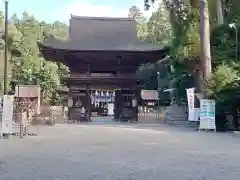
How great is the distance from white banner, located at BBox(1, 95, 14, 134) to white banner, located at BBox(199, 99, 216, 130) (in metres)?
10.4

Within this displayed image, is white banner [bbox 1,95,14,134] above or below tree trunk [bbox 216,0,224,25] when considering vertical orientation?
below

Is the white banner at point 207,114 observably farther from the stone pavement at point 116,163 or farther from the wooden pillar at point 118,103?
the wooden pillar at point 118,103

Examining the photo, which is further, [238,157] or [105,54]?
[105,54]

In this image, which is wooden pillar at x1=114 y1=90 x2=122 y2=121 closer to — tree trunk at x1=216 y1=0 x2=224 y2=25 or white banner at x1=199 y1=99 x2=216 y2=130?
tree trunk at x1=216 y1=0 x2=224 y2=25

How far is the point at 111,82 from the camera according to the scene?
32719 millimetres

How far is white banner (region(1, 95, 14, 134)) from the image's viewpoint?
599 inches

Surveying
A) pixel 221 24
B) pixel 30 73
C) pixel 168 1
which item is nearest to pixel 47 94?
pixel 30 73

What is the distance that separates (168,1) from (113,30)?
18.7 ft

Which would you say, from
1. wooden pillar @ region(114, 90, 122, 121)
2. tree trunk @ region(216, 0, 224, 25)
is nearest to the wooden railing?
wooden pillar @ region(114, 90, 122, 121)

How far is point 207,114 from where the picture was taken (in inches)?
862

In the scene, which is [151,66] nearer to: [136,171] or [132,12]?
→ [132,12]

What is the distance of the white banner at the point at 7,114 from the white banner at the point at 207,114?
408 inches

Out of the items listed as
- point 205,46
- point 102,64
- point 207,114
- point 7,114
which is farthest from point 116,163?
point 102,64

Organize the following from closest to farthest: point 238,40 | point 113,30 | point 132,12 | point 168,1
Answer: point 238,40 < point 168,1 < point 113,30 < point 132,12
